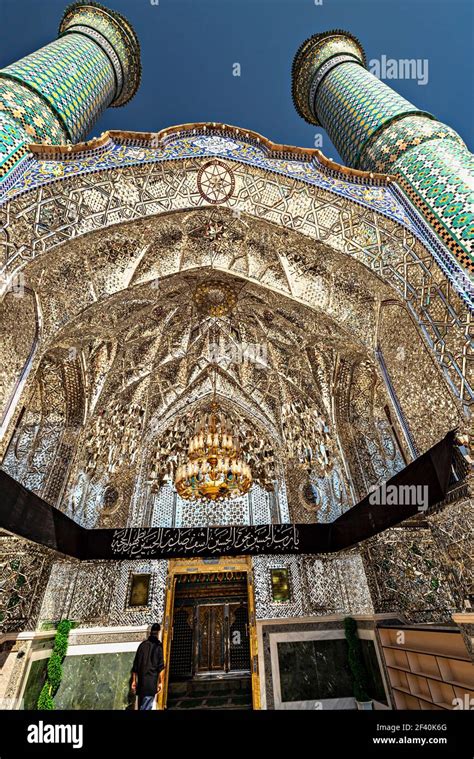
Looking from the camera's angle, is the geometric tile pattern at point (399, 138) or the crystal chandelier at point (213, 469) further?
the geometric tile pattern at point (399, 138)

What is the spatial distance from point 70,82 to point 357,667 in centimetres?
1051

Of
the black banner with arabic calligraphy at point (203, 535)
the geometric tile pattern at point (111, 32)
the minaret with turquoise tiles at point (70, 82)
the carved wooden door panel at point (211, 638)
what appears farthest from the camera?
the carved wooden door panel at point (211, 638)

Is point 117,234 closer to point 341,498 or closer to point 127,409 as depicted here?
point 127,409

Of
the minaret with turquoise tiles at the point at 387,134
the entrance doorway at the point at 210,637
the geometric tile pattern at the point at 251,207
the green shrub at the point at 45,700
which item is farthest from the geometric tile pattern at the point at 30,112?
the entrance doorway at the point at 210,637

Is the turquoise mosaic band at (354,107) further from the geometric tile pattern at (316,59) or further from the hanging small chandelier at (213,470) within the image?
the hanging small chandelier at (213,470)

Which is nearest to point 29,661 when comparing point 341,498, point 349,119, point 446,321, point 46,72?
point 341,498

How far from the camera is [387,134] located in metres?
5.88

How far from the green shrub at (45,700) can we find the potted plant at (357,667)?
14.0 feet

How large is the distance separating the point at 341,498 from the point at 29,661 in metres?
5.07

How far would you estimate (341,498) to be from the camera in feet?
20.8

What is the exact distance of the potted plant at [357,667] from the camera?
5.25 meters

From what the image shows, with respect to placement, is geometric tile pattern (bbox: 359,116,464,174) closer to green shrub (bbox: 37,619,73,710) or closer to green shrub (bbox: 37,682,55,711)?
green shrub (bbox: 37,619,73,710)

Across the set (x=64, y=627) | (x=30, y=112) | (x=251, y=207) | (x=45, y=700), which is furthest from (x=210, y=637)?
(x=30, y=112)
